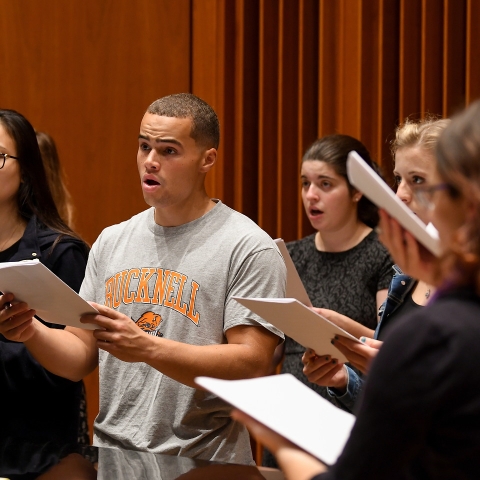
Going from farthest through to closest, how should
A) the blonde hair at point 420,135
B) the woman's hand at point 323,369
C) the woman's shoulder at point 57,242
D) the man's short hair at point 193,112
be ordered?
the woman's shoulder at point 57,242 < the man's short hair at point 193,112 < the blonde hair at point 420,135 < the woman's hand at point 323,369

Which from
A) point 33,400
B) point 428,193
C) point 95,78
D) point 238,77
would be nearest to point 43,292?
point 33,400

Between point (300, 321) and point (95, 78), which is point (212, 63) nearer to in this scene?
point (95, 78)

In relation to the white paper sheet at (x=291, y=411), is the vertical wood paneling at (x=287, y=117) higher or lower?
higher

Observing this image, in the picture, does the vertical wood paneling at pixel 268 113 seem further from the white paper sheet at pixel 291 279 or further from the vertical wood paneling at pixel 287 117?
the white paper sheet at pixel 291 279

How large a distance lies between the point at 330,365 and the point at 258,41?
2.33 metres

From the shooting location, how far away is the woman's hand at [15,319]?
1.95 metres

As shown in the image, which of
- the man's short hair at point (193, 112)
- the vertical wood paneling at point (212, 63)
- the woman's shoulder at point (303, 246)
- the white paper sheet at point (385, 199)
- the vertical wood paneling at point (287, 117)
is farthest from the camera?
the vertical wood paneling at point (212, 63)

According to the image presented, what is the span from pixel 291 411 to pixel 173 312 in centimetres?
101

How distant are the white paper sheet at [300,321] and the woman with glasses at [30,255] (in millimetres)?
688

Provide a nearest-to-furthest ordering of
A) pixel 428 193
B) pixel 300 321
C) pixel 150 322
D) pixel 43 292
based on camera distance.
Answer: pixel 428 193, pixel 300 321, pixel 43 292, pixel 150 322

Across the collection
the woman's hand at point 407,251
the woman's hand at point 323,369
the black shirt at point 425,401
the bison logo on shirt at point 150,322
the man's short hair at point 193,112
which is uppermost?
the man's short hair at point 193,112

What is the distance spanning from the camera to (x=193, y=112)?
7.43 ft

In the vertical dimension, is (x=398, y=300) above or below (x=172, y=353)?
above

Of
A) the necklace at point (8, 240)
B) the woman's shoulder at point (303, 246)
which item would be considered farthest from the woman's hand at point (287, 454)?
the woman's shoulder at point (303, 246)
